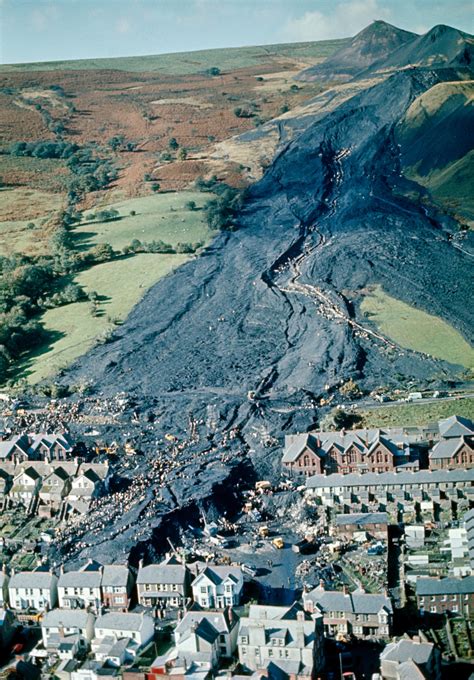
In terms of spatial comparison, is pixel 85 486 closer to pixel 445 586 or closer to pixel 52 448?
pixel 52 448

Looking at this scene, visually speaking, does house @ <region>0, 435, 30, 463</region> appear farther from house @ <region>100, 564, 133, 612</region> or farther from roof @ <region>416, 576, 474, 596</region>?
roof @ <region>416, 576, 474, 596</region>

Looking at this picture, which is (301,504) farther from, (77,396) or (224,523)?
(77,396)

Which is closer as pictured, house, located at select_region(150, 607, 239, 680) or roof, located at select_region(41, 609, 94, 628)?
house, located at select_region(150, 607, 239, 680)

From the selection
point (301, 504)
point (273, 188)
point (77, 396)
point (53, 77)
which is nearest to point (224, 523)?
point (301, 504)

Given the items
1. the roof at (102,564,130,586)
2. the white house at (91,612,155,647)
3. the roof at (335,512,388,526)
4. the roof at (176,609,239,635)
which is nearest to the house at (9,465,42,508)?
the roof at (102,564,130,586)

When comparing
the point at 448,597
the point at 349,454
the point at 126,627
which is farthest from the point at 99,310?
the point at 448,597
